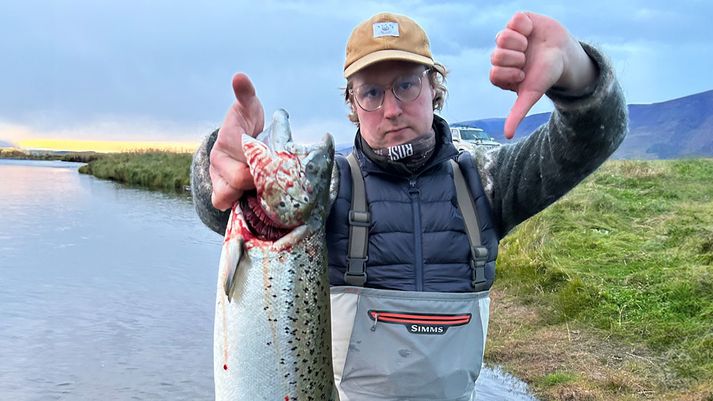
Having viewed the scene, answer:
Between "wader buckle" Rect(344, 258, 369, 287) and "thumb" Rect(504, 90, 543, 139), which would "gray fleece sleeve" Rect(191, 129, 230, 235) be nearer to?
"wader buckle" Rect(344, 258, 369, 287)

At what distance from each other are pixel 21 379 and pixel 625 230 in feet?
33.8

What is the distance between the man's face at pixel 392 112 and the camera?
2.91m

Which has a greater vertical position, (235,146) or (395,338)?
(235,146)

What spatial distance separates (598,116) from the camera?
8.49ft

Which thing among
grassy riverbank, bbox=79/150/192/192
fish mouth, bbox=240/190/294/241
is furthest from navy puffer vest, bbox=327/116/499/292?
grassy riverbank, bbox=79/150/192/192

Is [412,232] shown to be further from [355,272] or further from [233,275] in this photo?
[233,275]

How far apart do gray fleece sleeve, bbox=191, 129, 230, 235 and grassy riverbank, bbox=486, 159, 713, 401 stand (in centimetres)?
487

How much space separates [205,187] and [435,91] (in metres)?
1.22

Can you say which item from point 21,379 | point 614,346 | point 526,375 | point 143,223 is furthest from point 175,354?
point 143,223

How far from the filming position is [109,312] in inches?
475

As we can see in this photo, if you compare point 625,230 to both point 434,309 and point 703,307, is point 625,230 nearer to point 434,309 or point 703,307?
point 703,307

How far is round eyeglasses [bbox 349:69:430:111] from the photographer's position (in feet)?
9.58

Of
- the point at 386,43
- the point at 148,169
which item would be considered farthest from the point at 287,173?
the point at 148,169

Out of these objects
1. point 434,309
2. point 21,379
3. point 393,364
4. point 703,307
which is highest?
point 434,309
